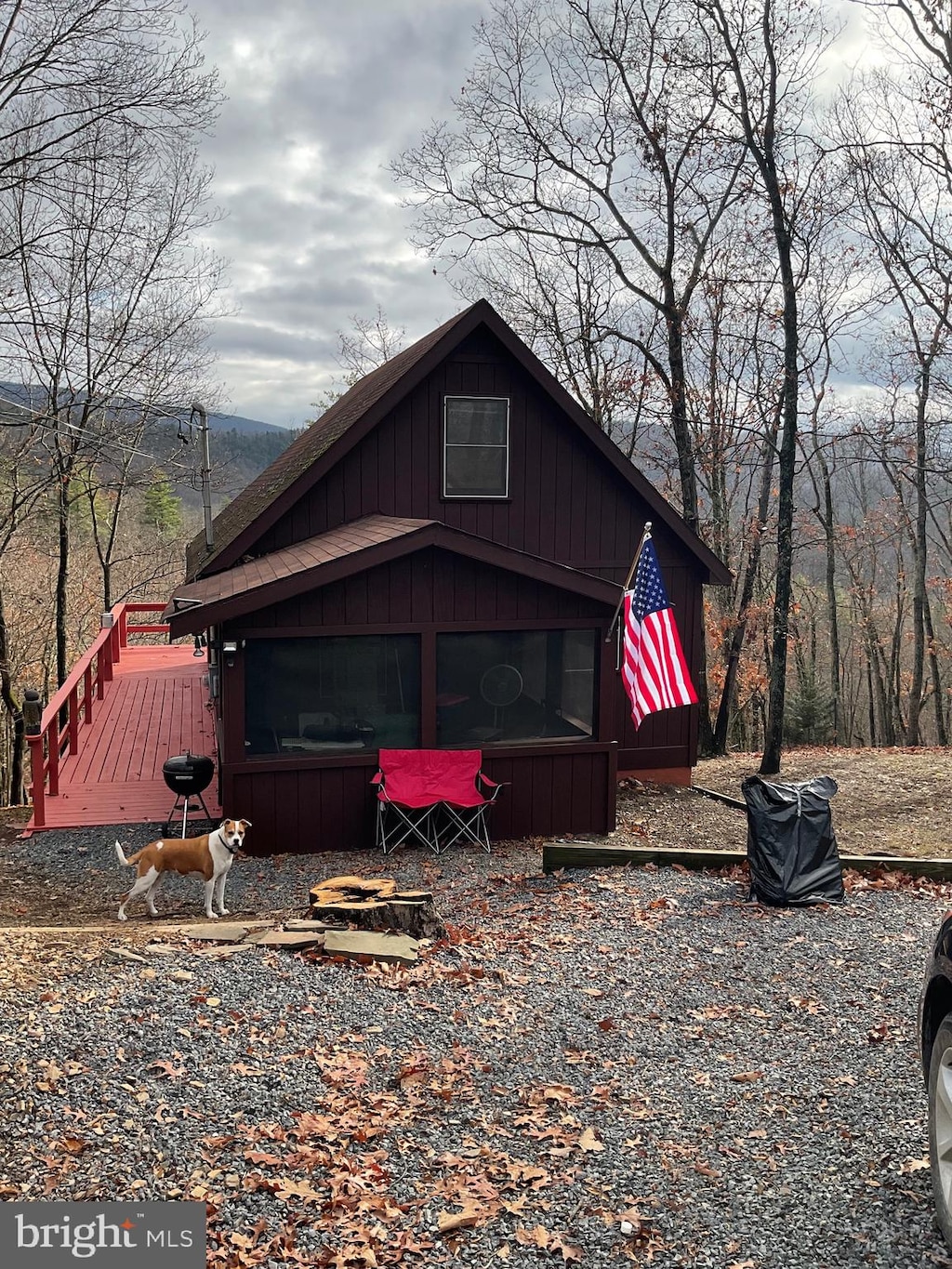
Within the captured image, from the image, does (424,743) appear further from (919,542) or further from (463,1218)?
(919,542)

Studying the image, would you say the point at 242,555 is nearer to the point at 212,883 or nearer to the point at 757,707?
the point at 212,883

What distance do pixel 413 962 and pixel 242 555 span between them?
24.2 feet

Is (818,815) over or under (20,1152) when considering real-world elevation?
over

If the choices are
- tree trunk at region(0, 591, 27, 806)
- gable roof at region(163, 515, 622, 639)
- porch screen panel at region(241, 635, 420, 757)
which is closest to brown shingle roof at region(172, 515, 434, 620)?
gable roof at region(163, 515, 622, 639)

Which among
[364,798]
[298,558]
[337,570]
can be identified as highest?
[298,558]

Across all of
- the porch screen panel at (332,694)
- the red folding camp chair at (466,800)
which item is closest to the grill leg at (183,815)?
the porch screen panel at (332,694)

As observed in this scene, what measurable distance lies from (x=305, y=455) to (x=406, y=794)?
261 inches

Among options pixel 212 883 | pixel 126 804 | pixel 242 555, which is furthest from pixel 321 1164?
pixel 242 555

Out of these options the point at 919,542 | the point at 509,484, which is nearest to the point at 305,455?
the point at 509,484

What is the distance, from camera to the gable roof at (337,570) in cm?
998

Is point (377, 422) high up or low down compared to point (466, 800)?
up

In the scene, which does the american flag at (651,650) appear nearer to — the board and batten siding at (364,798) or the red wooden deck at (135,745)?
the board and batten siding at (364,798)

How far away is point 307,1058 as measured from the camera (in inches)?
205

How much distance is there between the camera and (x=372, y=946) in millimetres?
6906
